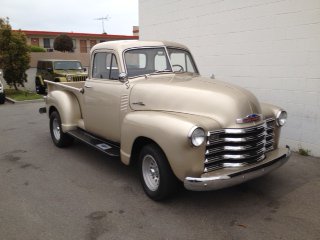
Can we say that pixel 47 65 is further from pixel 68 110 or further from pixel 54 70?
pixel 68 110

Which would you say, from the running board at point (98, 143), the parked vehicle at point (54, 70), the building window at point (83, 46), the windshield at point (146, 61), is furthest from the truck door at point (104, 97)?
the building window at point (83, 46)

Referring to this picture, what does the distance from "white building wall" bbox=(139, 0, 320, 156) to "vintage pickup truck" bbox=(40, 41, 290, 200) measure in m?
1.74

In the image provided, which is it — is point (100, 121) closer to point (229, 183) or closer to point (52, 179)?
point (52, 179)

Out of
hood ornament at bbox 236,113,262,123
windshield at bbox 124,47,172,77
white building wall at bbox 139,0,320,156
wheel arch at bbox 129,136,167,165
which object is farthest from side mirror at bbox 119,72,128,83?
white building wall at bbox 139,0,320,156

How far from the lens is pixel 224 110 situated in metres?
4.06

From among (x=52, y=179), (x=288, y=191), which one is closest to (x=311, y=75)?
(x=288, y=191)

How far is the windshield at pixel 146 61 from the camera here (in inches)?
209

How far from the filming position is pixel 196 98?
4297 millimetres

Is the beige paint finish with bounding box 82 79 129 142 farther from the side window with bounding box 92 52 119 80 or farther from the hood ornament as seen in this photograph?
the hood ornament

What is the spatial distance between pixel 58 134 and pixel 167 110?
11.9 feet

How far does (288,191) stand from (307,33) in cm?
296

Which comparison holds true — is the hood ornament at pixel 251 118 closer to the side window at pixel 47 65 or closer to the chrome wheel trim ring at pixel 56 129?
the chrome wheel trim ring at pixel 56 129

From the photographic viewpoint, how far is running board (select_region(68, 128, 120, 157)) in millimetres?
5188

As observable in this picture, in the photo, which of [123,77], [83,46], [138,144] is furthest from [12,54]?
[83,46]
